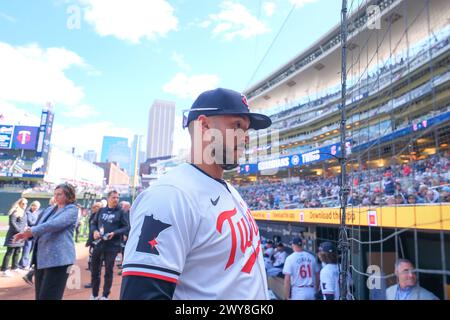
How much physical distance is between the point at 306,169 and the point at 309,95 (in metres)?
13.6

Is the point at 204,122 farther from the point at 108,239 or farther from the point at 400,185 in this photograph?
the point at 400,185

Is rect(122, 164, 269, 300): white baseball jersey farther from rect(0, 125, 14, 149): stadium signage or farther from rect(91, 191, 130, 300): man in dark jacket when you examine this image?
rect(0, 125, 14, 149): stadium signage

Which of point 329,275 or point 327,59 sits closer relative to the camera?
point 329,275

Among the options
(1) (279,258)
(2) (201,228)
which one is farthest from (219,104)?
(1) (279,258)

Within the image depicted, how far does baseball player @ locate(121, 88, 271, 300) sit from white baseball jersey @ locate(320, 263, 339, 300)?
3970 millimetres

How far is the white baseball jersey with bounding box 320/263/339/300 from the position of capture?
4.67 m

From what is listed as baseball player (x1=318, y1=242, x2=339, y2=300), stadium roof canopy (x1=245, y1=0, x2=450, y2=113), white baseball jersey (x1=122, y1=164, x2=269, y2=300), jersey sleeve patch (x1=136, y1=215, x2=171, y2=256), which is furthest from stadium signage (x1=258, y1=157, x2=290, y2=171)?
jersey sleeve patch (x1=136, y1=215, x2=171, y2=256)

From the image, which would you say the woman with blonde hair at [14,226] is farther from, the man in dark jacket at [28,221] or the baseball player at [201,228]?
the baseball player at [201,228]

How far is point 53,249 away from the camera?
10.3 feet

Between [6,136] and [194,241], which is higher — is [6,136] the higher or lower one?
the higher one

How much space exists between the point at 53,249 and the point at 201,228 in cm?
282

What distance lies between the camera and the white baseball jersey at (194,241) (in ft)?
2.96

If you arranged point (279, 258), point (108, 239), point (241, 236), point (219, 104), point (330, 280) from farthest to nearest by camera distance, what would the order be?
point (279, 258) → point (108, 239) → point (330, 280) → point (219, 104) → point (241, 236)
